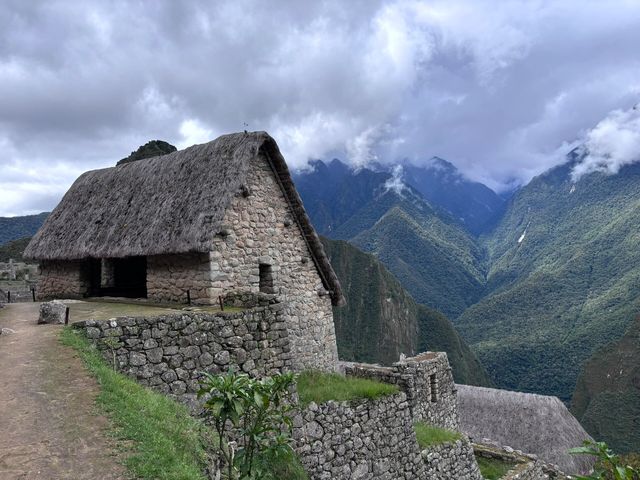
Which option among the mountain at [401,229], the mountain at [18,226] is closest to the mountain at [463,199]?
the mountain at [401,229]

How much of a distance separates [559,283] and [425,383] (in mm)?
92173

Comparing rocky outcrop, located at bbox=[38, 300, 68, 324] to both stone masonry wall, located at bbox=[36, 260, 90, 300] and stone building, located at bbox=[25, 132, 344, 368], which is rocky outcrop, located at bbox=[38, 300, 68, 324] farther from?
stone masonry wall, located at bbox=[36, 260, 90, 300]

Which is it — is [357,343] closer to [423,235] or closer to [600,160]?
[423,235]

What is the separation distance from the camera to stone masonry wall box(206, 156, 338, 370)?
8.91m

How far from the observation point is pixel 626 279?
79625 mm

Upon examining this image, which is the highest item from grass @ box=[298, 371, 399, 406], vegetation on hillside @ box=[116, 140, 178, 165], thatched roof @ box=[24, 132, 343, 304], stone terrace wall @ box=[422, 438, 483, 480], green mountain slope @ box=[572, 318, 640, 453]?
vegetation on hillside @ box=[116, 140, 178, 165]

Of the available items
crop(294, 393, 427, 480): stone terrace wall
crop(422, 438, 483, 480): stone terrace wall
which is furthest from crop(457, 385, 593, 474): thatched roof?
crop(294, 393, 427, 480): stone terrace wall

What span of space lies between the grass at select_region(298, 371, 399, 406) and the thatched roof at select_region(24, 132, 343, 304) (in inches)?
108

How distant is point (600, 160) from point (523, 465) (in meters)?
148

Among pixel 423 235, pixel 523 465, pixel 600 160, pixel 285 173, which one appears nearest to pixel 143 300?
pixel 285 173

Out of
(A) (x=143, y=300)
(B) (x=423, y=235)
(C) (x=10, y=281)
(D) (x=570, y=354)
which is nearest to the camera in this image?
(A) (x=143, y=300)

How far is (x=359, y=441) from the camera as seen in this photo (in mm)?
7863

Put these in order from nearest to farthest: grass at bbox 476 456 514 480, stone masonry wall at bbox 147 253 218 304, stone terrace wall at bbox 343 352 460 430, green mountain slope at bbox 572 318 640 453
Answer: stone masonry wall at bbox 147 253 218 304
stone terrace wall at bbox 343 352 460 430
grass at bbox 476 456 514 480
green mountain slope at bbox 572 318 640 453

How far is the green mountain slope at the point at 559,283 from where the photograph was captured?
67875 millimetres
